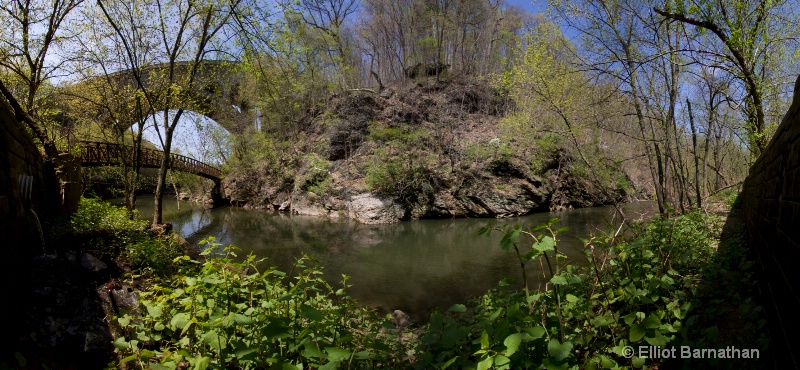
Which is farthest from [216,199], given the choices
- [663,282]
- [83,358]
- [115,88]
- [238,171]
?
[663,282]

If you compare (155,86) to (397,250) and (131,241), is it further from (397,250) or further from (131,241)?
(397,250)

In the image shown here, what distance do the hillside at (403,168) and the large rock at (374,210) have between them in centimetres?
6

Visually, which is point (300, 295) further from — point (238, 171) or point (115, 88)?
point (238, 171)

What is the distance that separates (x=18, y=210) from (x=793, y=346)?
6.19 m

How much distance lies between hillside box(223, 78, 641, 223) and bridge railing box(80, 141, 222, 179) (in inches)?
91.6

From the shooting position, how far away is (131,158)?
59.4 feet

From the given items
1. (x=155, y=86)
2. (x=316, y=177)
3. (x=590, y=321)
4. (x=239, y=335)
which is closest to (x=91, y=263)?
(x=239, y=335)

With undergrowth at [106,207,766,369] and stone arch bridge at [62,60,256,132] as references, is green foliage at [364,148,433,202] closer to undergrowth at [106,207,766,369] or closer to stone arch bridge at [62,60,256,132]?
stone arch bridge at [62,60,256,132]

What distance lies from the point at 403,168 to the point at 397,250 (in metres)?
10.4

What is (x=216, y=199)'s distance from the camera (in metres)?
30.6

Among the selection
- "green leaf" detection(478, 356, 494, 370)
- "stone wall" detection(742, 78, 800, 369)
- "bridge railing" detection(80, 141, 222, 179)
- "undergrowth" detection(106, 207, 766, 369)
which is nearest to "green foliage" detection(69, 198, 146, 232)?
"undergrowth" detection(106, 207, 766, 369)

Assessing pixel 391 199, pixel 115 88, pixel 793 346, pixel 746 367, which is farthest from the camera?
pixel 391 199

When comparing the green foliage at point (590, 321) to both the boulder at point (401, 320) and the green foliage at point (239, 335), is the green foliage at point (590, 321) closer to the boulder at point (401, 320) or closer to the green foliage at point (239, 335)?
the green foliage at point (239, 335)

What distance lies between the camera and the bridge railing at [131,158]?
16469mm
